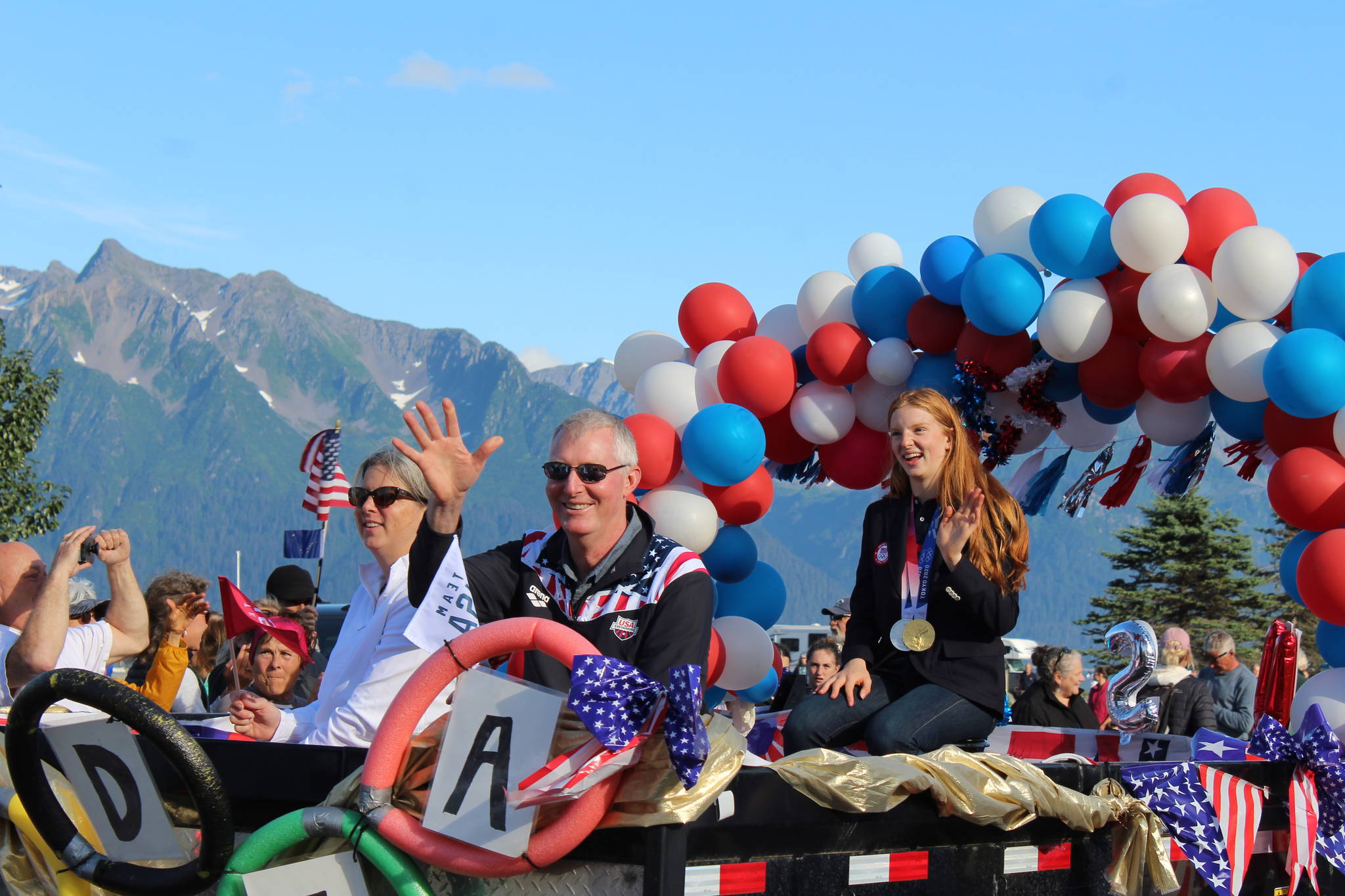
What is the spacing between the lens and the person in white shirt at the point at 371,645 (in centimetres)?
325

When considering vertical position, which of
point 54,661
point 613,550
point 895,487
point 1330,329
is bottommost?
point 54,661

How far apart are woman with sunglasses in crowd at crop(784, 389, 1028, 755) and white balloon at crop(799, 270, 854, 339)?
2752mm

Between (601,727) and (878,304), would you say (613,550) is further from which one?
(878,304)

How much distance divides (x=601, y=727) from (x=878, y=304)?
444 centimetres

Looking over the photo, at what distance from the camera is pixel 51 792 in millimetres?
2725

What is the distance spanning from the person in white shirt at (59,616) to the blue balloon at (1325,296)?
14.6ft

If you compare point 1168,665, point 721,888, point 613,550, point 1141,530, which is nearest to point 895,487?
point 613,550

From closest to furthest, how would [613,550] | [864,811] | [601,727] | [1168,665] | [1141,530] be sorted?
[601,727], [864,811], [613,550], [1168,665], [1141,530]

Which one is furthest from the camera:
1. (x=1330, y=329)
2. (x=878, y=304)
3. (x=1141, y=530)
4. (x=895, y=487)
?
(x=1141, y=530)

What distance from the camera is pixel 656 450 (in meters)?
6.60

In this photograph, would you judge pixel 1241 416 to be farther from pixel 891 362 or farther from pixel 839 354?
pixel 839 354

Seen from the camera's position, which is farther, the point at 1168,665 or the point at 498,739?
the point at 1168,665

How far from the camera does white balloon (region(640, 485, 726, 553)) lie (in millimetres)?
6391

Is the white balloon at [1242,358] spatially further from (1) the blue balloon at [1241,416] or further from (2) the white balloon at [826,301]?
(2) the white balloon at [826,301]
